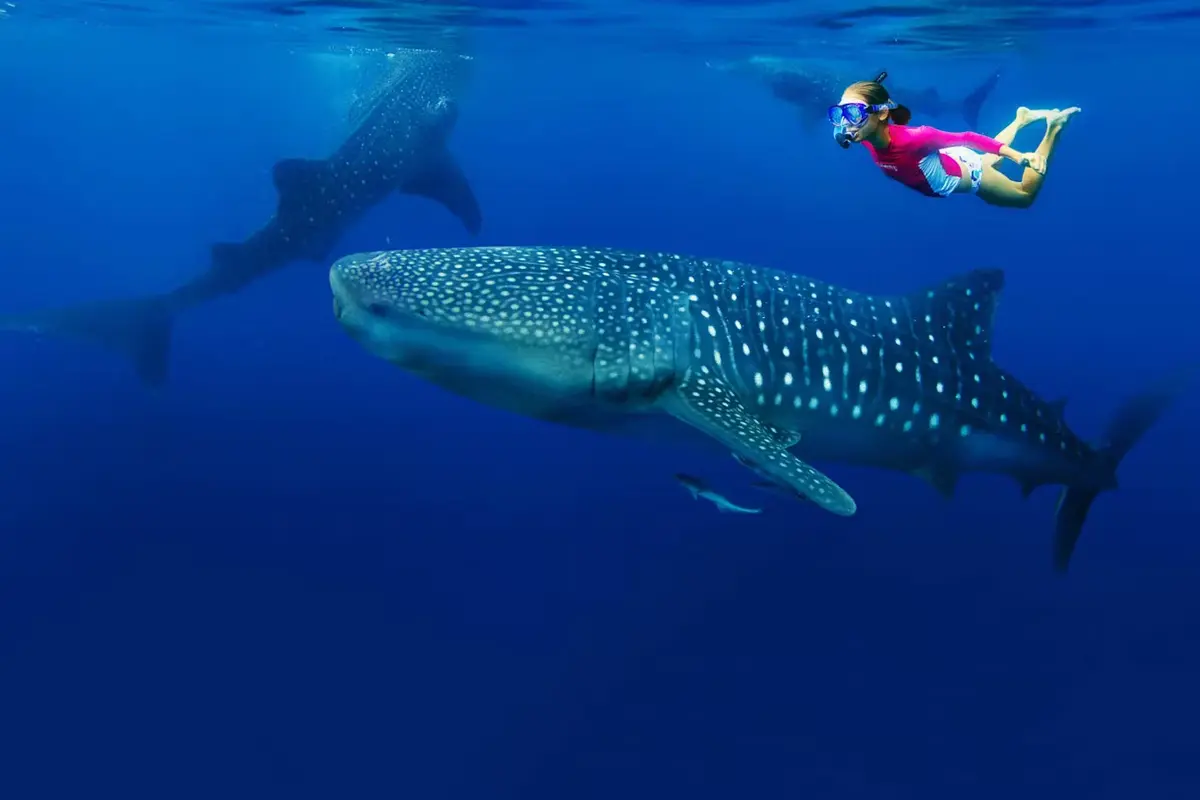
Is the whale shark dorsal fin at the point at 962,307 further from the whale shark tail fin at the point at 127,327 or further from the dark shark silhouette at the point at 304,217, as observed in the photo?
the whale shark tail fin at the point at 127,327

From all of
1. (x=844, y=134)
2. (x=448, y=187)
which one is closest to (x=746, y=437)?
(x=844, y=134)

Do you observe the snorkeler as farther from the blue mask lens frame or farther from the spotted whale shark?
the spotted whale shark

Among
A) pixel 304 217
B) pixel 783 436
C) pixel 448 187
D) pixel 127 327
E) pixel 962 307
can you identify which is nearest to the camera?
pixel 783 436


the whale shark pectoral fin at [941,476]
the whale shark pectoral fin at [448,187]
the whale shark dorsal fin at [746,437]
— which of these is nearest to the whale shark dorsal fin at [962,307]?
the whale shark pectoral fin at [941,476]

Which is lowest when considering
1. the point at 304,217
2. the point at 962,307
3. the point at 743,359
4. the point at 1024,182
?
the point at 304,217

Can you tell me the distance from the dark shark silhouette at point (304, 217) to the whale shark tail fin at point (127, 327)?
10 millimetres

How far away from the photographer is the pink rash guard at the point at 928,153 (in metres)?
4.26

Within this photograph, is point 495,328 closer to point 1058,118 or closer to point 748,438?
point 748,438

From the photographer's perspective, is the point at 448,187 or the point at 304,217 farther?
the point at 448,187

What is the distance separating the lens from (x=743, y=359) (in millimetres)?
4965

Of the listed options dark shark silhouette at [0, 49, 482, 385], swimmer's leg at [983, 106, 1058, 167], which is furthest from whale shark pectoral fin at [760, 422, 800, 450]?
dark shark silhouette at [0, 49, 482, 385]

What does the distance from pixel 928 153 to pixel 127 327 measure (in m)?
9.07

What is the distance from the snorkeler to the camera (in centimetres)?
414

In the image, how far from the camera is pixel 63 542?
829cm
